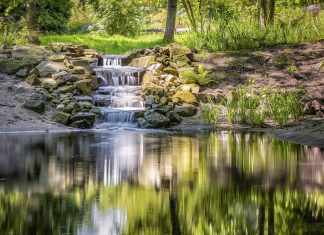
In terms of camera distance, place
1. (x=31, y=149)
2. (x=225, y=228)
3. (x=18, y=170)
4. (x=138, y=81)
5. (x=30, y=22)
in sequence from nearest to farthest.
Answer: (x=225, y=228) → (x=18, y=170) → (x=31, y=149) → (x=138, y=81) → (x=30, y=22)

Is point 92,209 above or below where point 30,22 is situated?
below

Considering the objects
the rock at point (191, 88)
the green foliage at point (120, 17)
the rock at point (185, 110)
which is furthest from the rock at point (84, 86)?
the green foliage at point (120, 17)

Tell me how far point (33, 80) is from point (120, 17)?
43.7 ft

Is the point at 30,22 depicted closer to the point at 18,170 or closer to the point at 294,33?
the point at 294,33

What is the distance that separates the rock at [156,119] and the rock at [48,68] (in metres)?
4.15

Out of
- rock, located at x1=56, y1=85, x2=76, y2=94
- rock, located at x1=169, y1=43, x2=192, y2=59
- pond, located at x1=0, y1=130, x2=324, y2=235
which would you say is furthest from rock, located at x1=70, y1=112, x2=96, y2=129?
rock, located at x1=169, y1=43, x2=192, y2=59

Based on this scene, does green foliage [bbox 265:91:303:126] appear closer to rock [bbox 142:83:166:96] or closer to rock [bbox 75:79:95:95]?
rock [bbox 142:83:166:96]

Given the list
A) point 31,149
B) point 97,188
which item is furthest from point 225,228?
point 31,149

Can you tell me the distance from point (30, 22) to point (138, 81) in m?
7.02

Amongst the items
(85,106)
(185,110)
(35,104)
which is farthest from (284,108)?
(35,104)

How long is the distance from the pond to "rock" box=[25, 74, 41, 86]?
18.9ft

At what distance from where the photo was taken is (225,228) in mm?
6469

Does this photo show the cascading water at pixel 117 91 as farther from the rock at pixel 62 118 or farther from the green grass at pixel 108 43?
the green grass at pixel 108 43

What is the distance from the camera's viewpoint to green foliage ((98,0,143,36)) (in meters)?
32.8
